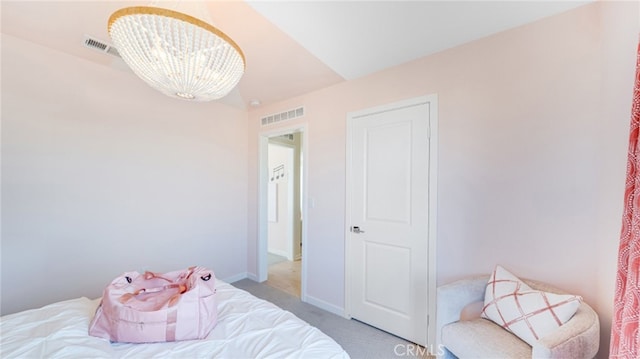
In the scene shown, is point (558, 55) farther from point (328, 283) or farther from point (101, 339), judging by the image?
point (101, 339)

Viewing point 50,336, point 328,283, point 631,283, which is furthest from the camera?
point 328,283

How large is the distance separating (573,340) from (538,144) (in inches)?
43.7

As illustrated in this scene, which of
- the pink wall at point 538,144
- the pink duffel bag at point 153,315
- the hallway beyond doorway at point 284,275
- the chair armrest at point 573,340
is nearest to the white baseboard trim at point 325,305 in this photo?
the hallway beyond doorway at point 284,275

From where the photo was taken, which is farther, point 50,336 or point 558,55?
point 558,55

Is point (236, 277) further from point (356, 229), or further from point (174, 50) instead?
point (174, 50)

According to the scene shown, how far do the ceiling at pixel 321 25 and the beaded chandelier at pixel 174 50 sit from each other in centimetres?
84

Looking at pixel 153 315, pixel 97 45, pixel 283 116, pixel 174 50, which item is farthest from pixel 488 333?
pixel 97 45

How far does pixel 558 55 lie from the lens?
1.61 metres

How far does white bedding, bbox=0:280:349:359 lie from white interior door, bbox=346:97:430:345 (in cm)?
123

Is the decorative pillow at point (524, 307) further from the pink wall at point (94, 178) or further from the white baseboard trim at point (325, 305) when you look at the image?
the pink wall at point (94, 178)

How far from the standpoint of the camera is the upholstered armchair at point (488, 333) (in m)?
1.13

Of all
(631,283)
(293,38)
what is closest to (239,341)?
(631,283)

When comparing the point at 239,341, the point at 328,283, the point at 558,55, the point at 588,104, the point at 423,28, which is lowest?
the point at 328,283

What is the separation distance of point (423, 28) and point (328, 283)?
246cm
